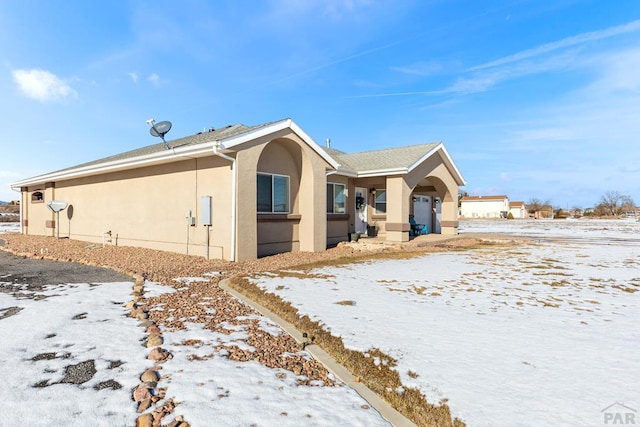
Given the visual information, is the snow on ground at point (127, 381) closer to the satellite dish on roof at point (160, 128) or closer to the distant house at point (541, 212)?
the satellite dish on roof at point (160, 128)

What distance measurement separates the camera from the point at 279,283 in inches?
281

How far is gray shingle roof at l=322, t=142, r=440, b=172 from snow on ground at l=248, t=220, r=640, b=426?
745cm

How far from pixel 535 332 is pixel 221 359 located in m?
3.94

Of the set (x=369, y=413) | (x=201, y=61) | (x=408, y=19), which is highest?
(x=408, y=19)

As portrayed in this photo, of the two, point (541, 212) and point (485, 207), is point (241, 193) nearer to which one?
→ point (485, 207)

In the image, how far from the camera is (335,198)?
15562 millimetres

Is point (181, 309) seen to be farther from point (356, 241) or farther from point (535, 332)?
point (356, 241)

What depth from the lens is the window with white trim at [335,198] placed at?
1526 cm

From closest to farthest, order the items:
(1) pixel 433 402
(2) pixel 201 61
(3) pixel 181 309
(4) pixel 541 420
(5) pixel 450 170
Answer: (4) pixel 541 420 → (1) pixel 433 402 → (3) pixel 181 309 → (2) pixel 201 61 → (5) pixel 450 170

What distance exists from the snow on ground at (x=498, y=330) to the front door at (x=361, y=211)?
26.9ft

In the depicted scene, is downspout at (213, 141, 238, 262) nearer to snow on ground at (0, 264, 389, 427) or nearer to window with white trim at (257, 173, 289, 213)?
window with white trim at (257, 173, 289, 213)

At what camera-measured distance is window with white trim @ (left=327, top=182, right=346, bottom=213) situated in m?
15.3

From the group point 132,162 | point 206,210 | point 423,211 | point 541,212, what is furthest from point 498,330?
point 541,212

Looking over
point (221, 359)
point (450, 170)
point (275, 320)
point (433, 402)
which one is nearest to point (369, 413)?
point (433, 402)
